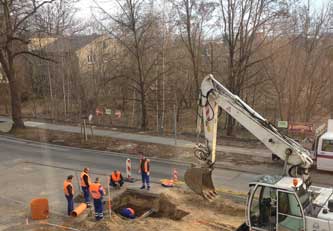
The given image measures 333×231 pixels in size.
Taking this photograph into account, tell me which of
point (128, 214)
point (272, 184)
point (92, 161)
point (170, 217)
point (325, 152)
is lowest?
point (170, 217)

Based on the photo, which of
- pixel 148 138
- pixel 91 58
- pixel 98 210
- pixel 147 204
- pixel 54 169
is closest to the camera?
pixel 98 210

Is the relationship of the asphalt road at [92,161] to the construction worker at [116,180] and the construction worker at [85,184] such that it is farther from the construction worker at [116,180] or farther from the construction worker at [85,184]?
the construction worker at [85,184]

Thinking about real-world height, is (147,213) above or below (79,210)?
below

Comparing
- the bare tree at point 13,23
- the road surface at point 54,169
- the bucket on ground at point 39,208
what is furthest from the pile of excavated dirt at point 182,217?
the bare tree at point 13,23

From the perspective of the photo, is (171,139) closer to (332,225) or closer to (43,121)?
(43,121)

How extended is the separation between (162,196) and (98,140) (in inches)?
534

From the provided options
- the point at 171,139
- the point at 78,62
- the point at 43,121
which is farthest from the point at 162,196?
the point at 78,62

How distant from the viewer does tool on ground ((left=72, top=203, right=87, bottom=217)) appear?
13722mm

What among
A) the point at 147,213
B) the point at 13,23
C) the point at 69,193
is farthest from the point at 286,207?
the point at 13,23

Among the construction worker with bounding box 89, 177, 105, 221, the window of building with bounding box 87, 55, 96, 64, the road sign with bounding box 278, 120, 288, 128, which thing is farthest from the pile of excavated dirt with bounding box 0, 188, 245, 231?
the window of building with bounding box 87, 55, 96, 64

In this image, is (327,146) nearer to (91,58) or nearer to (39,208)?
(39,208)

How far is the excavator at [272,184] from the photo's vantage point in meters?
9.66

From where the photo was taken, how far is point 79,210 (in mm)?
13859

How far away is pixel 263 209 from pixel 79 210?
6668 mm
